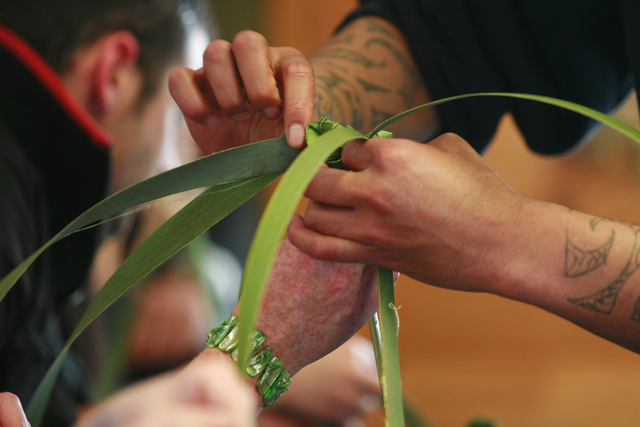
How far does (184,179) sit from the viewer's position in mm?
352

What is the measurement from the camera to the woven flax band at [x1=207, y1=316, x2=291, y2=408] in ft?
1.20

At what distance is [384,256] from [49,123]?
0.58 meters

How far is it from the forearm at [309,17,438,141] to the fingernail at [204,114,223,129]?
0.40 ft

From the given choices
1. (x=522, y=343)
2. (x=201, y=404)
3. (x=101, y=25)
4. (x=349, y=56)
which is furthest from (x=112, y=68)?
(x=522, y=343)

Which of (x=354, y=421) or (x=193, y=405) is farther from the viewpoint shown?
(x=354, y=421)

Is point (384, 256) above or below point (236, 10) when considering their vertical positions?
below

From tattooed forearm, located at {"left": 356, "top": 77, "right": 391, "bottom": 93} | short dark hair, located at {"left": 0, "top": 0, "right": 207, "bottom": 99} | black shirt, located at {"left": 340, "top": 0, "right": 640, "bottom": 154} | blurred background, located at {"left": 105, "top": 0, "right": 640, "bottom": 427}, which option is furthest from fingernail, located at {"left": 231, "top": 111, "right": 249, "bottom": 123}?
blurred background, located at {"left": 105, "top": 0, "right": 640, "bottom": 427}

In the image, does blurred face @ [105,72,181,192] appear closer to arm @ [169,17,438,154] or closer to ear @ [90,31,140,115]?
ear @ [90,31,140,115]

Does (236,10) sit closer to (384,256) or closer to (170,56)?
(170,56)

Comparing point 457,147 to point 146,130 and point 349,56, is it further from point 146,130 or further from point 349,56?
point 146,130

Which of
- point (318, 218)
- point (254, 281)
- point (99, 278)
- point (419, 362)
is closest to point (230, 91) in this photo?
point (318, 218)

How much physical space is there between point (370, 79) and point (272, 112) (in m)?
0.25

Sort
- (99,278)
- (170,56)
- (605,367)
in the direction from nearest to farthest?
(170,56), (99,278), (605,367)

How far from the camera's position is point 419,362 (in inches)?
63.9
